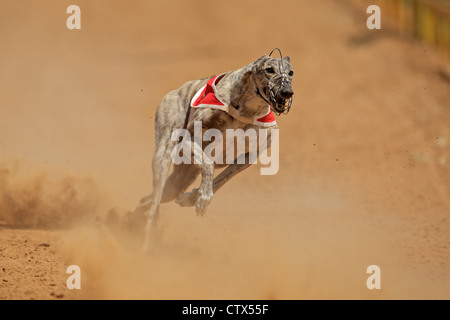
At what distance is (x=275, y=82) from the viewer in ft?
15.6

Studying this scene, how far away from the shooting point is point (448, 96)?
10.8 m

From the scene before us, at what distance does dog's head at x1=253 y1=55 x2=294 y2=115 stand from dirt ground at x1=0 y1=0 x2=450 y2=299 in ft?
5.08

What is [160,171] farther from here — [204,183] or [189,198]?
[204,183]

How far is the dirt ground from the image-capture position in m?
5.40

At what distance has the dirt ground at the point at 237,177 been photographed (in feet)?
17.7

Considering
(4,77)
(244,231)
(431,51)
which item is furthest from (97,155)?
(431,51)

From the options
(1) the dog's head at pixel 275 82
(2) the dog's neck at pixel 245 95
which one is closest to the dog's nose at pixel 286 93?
(1) the dog's head at pixel 275 82

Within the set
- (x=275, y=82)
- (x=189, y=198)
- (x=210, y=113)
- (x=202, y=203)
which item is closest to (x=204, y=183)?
(x=202, y=203)

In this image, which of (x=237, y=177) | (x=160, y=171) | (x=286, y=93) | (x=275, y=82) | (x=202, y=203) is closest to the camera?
(x=286, y=93)

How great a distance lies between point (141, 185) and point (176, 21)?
21.3 ft

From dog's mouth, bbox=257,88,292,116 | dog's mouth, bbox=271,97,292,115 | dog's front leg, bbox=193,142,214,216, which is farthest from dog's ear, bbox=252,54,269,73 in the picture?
dog's front leg, bbox=193,142,214,216

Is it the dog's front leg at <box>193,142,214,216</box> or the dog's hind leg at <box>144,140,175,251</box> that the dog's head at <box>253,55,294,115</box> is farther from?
the dog's hind leg at <box>144,140,175,251</box>

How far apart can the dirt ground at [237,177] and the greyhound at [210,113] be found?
0.64m

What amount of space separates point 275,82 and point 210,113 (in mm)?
704
